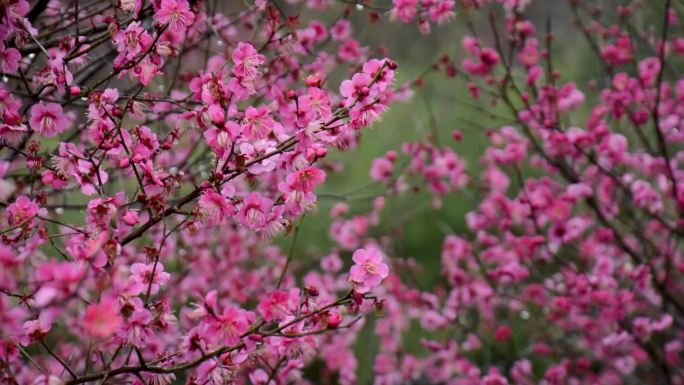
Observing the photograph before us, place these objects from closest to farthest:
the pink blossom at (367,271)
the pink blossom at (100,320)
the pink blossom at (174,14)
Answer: the pink blossom at (100,320) < the pink blossom at (367,271) < the pink blossom at (174,14)

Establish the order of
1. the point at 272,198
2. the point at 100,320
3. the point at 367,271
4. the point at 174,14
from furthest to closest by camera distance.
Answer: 1. the point at 272,198
2. the point at 174,14
3. the point at 367,271
4. the point at 100,320

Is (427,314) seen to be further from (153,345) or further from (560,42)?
(560,42)

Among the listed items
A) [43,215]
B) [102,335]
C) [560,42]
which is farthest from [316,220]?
[102,335]

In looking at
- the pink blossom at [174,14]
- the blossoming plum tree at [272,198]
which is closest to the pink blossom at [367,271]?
the blossoming plum tree at [272,198]

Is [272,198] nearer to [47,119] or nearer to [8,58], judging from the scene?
[47,119]

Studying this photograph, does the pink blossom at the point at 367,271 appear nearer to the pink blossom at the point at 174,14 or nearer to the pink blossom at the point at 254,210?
the pink blossom at the point at 254,210

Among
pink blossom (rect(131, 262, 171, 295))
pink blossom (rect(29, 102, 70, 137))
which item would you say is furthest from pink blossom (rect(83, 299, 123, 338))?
pink blossom (rect(29, 102, 70, 137))

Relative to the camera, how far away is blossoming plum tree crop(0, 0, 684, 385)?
1.88 m

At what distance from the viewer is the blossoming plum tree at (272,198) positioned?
188cm

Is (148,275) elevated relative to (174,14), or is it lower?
lower

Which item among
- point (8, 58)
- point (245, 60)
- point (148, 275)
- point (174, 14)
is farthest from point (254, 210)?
point (8, 58)

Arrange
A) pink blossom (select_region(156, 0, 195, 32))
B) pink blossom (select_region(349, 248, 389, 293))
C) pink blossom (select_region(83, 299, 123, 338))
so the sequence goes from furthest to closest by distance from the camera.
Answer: pink blossom (select_region(156, 0, 195, 32)) → pink blossom (select_region(349, 248, 389, 293)) → pink blossom (select_region(83, 299, 123, 338))

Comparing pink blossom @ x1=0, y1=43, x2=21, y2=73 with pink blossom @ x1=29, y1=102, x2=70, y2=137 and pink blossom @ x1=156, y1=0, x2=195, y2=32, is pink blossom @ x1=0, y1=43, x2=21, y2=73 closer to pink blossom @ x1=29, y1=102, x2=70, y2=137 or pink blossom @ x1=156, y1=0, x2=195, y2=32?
pink blossom @ x1=29, y1=102, x2=70, y2=137

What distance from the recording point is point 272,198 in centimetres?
250
